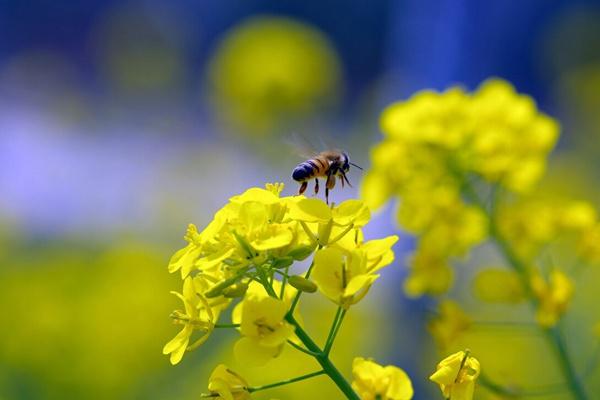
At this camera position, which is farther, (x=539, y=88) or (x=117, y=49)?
(x=117, y=49)

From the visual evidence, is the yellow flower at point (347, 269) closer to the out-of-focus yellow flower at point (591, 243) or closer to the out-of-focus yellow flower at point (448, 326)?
the out-of-focus yellow flower at point (448, 326)

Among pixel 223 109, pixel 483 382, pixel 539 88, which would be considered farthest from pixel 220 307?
pixel 539 88

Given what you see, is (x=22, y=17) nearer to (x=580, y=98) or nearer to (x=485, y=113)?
(x=580, y=98)

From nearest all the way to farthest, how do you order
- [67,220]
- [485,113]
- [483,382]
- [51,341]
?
[483,382] < [485,113] < [51,341] < [67,220]

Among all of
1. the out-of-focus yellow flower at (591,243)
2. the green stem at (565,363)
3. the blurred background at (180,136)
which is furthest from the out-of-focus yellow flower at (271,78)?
the green stem at (565,363)

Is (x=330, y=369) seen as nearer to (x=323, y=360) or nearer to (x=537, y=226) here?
(x=323, y=360)

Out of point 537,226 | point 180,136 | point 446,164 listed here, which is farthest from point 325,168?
point 180,136
